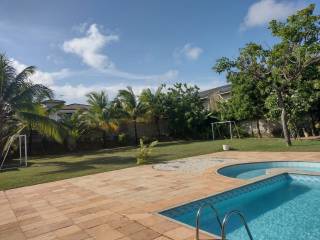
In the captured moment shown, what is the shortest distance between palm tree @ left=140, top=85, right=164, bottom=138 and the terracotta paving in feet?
59.6

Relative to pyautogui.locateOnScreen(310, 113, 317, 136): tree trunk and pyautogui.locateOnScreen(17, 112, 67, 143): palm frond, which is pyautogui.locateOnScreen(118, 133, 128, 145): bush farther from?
pyautogui.locateOnScreen(310, 113, 317, 136): tree trunk

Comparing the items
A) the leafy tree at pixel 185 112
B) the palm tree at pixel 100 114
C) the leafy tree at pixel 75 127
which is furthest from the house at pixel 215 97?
the leafy tree at pixel 75 127

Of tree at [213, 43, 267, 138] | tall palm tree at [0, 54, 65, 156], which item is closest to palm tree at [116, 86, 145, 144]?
tree at [213, 43, 267, 138]

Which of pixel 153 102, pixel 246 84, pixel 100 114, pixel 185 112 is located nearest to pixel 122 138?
pixel 100 114

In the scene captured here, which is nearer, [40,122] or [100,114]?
[40,122]

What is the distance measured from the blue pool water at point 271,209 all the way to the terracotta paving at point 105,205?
1.13 feet

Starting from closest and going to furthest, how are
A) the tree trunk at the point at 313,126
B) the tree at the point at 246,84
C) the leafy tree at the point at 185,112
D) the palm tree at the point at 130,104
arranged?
the tree at the point at 246,84 < the tree trunk at the point at 313,126 < the palm tree at the point at 130,104 < the leafy tree at the point at 185,112

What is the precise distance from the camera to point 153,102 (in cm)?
2892

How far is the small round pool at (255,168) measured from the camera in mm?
10109

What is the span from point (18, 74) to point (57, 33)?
14.0 feet

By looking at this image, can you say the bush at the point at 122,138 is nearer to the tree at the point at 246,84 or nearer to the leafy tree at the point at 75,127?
the leafy tree at the point at 75,127

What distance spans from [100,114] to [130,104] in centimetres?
353

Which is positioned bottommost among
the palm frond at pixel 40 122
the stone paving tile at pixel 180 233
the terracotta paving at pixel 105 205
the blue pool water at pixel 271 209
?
the blue pool water at pixel 271 209

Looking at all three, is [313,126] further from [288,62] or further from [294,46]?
[294,46]
